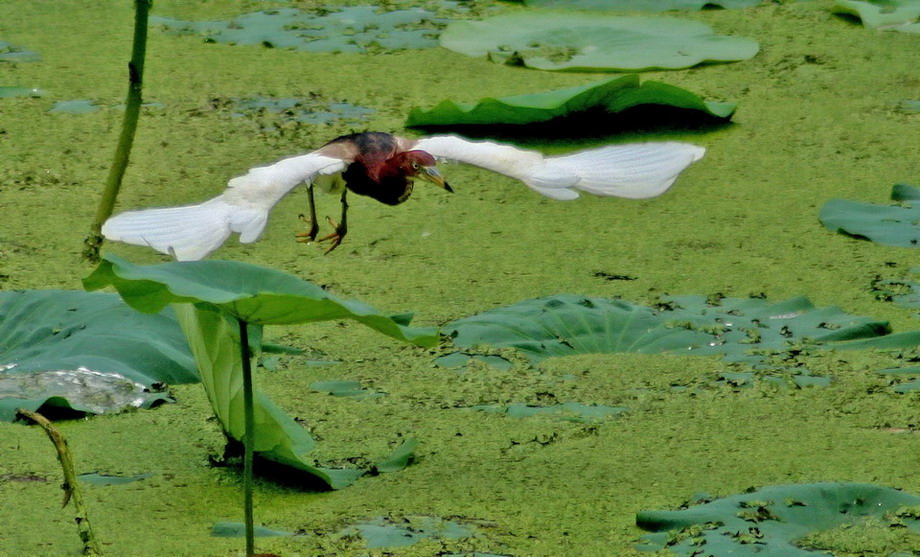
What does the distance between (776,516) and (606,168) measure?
1.43ft

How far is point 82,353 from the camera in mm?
2141

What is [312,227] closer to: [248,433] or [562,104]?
[248,433]

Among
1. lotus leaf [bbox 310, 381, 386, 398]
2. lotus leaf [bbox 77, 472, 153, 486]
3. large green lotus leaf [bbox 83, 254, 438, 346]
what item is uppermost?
large green lotus leaf [bbox 83, 254, 438, 346]

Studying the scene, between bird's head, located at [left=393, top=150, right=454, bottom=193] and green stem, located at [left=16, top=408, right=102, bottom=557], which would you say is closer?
green stem, located at [left=16, top=408, right=102, bottom=557]

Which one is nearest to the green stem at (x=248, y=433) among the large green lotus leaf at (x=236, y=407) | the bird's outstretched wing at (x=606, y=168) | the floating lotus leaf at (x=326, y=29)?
the large green lotus leaf at (x=236, y=407)

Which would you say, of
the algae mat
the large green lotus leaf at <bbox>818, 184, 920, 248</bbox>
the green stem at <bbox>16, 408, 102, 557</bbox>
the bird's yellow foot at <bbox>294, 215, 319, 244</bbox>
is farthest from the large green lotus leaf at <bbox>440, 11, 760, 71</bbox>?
the green stem at <bbox>16, 408, 102, 557</bbox>

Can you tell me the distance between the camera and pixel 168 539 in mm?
1713

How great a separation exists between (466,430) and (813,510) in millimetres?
503

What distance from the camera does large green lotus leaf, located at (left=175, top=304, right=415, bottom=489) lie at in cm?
179

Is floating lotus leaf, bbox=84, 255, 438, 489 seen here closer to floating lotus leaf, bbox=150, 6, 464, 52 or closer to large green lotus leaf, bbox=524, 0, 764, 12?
floating lotus leaf, bbox=150, 6, 464, 52

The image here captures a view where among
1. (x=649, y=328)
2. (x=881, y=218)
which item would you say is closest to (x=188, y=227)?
(x=649, y=328)

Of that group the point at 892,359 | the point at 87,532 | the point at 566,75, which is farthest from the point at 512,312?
the point at 566,75

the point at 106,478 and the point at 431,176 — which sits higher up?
the point at 431,176

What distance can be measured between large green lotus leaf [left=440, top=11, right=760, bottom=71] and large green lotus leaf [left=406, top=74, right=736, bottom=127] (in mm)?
249
